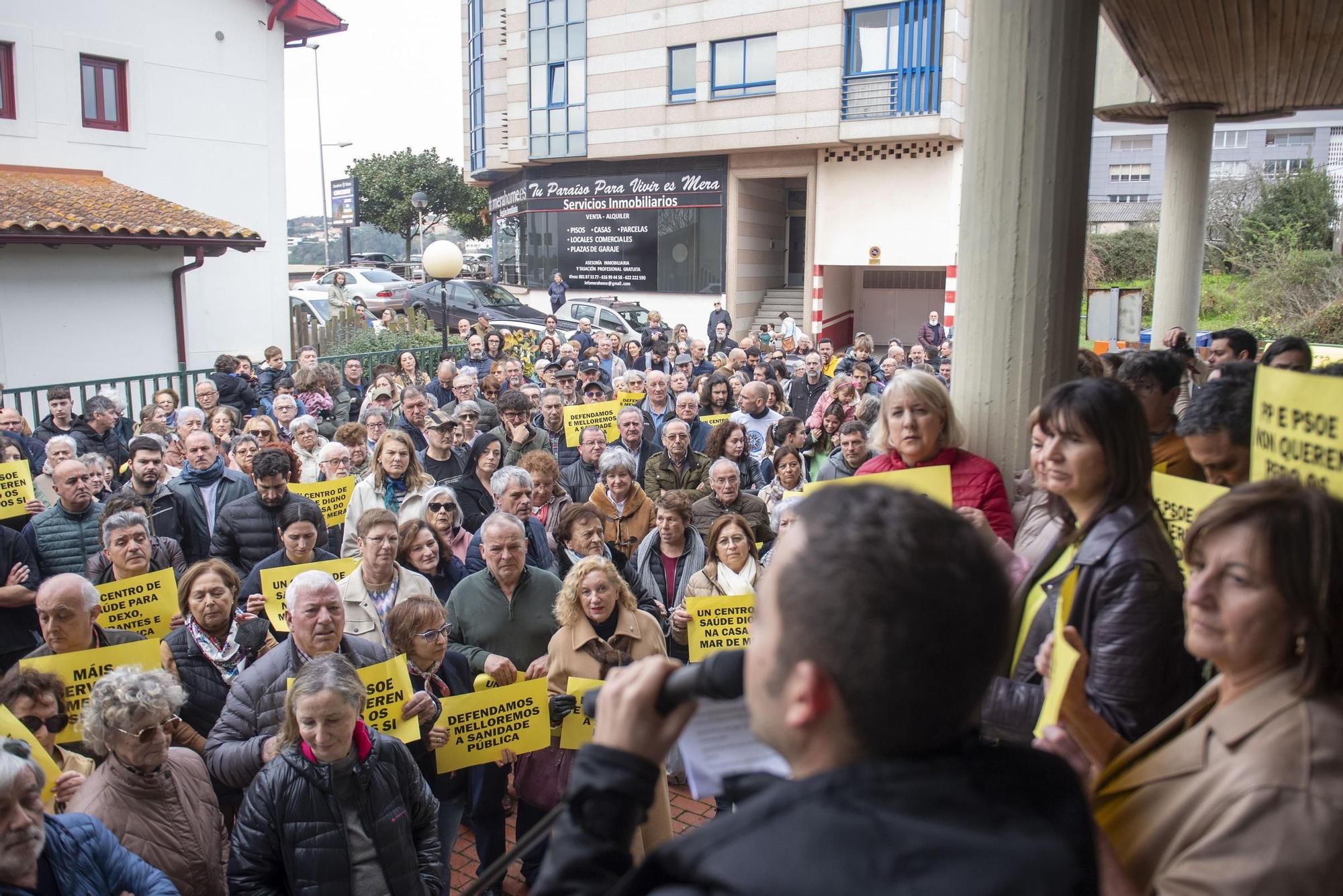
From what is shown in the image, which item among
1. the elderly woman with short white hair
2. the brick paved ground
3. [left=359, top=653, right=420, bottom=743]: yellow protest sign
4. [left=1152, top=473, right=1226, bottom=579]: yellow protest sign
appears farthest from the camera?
the elderly woman with short white hair

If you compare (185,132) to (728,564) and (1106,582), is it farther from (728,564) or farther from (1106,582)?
(1106,582)

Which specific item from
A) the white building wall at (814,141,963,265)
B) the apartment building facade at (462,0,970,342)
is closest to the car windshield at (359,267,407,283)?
the apartment building facade at (462,0,970,342)

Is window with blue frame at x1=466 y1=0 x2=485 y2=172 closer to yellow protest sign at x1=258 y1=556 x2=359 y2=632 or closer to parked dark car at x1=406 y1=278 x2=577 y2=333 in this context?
parked dark car at x1=406 y1=278 x2=577 y2=333

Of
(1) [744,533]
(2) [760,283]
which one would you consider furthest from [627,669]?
(2) [760,283]

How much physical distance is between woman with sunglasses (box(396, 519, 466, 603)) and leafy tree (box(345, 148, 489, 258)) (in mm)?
41383

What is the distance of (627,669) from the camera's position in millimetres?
1419

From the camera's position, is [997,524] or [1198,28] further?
[1198,28]

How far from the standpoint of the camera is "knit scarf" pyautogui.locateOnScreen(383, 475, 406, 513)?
23.1 feet

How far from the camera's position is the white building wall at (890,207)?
26062 millimetres

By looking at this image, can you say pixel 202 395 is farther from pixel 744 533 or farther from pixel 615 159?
pixel 615 159

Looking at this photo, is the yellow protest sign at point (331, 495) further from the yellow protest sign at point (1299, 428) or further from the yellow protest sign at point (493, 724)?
the yellow protest sign at point (1299, 428)

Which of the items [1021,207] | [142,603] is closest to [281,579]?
[142,603]

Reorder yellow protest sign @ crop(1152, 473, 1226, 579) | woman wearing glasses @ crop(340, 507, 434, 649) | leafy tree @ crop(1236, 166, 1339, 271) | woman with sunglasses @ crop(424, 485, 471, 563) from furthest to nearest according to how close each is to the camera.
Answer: leafy tree @ crop(1236, 166, 1339, 271) < woman with sunglasses @ crop(424, 485, 471, 563) < woman wearing glasses @ crop(340, 507, 434, 649) < yellow protest sign @ crop(1152, 473, 1226, 579)

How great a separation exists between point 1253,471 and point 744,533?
3925mm
